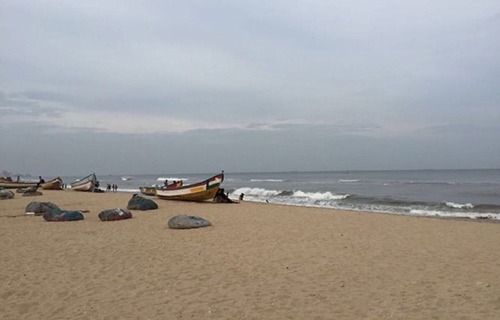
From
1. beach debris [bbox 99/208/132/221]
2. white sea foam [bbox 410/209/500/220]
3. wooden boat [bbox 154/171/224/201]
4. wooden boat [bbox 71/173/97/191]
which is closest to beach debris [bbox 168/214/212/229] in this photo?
beach debris [bbox 99/208/132/221]

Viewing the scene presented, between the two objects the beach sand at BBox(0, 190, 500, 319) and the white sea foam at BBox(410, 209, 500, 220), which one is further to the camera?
the white sea foam at BBox(410, 209, 500, 220)

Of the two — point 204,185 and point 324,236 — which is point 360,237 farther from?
point 204,185

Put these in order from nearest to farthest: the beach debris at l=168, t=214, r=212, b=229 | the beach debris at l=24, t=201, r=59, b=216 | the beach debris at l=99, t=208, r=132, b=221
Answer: the beach debris at l=168, t=214, r=212, b=229 < the beach debris at l=99, t=208, r=132, b=221 < the beach debris at l=24, t=201, r=59, b=216

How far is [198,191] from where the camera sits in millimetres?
23766

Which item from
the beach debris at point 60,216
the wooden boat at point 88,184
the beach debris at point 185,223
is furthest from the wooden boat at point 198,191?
the wooden boat at point 88,184

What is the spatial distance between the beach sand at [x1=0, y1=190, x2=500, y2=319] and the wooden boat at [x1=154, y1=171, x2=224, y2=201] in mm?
10839

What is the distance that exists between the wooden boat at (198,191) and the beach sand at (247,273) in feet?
35.6

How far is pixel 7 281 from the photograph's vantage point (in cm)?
667

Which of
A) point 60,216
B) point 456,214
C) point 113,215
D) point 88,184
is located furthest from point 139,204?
point 88,184

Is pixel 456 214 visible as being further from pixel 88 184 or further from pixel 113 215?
pixel 88 184

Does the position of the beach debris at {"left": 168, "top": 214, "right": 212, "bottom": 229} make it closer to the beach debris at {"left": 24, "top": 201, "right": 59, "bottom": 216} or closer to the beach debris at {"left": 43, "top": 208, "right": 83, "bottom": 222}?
the beach debris at {"left": 43, "top": 208, "right": 83, "bottom": 222}

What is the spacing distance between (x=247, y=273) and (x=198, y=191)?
16.8m

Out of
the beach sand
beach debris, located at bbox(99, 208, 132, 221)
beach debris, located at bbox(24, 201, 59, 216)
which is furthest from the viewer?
beach debris, located at bbox(24, 201, 59, 216)

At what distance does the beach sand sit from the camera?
17.4ft
